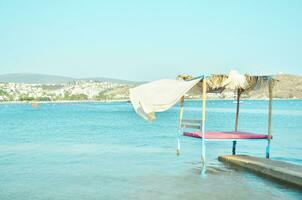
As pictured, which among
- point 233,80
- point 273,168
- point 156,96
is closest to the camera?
Answer: point 273,168

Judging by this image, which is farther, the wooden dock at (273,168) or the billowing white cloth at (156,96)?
the billowing white cloth at (156,96)

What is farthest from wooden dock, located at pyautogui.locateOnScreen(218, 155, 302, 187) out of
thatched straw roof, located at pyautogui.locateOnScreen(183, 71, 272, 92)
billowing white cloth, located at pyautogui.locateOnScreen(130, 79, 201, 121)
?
billowing white cloth, located at pyautogui.locateOnScreen(130, 79, 201, 121)

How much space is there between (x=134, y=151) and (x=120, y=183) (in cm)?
934

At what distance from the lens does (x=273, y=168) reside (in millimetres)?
14766

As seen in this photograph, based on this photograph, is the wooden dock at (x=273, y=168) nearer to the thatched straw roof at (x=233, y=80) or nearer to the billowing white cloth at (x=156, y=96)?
the thatched straw roof at (x=233, y=80)

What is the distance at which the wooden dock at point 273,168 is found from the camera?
44.6 ft

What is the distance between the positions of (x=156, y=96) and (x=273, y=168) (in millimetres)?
4475

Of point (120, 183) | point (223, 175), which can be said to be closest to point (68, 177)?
point (120, 183)

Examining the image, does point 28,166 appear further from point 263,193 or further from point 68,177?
point 263,193

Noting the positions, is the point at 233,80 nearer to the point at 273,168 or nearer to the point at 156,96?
the point at 156,96

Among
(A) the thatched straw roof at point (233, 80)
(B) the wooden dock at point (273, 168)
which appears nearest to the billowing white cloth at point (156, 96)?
(A) the thatched straw roof at point (233, 80)

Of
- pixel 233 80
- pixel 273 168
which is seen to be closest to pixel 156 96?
pixel 233 80

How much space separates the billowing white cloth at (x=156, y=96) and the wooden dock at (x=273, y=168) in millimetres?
3655

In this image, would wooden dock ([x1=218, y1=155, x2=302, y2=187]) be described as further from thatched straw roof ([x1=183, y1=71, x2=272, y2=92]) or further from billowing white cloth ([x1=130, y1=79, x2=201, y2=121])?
billowing white cloth ([x1=130, y1=79, x2=201, y2=121])
